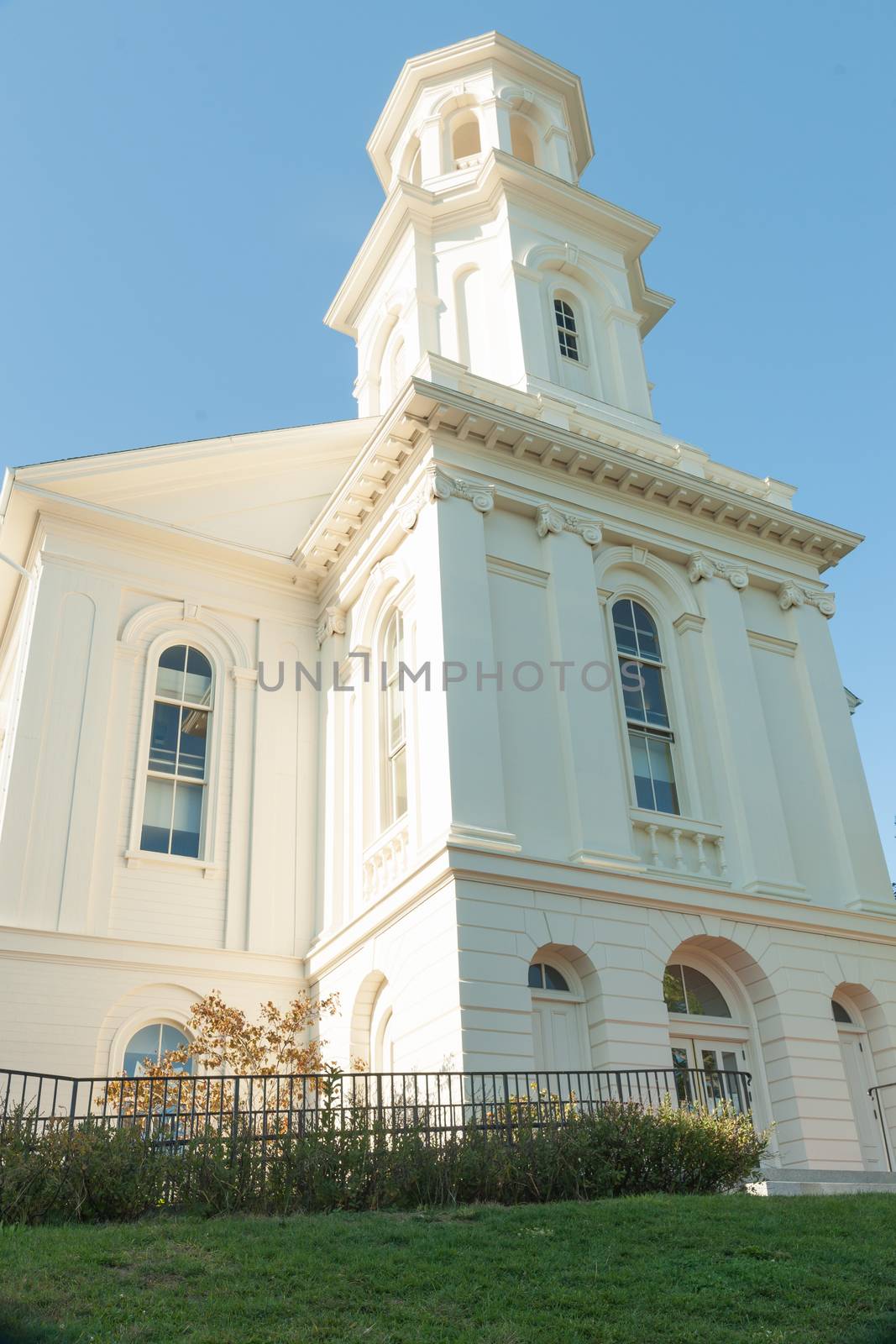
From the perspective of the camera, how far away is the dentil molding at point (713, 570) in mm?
22094

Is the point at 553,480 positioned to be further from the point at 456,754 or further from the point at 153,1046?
the point at 153,1046

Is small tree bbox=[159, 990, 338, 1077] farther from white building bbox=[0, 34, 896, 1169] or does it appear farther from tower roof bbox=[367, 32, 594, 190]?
tower roof bbox=[367, 32, 594, 190]

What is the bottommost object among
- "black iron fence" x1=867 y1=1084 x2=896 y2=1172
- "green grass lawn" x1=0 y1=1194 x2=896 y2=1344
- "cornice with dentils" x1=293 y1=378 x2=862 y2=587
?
"green grass lawn" x1=0 y1=1194 x2=896 y2=1344

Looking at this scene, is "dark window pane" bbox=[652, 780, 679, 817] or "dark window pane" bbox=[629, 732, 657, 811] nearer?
"dark window pane" bbox=[629, 732, 657, 811]

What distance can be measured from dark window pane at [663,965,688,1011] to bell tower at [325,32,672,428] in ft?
35.8

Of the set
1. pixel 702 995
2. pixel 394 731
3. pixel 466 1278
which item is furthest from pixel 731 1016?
pixel 466 1278

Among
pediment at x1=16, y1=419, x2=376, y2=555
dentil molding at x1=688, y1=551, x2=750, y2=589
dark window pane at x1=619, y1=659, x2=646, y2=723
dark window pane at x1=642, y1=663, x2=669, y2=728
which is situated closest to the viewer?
dark window pane at x1=619, y1=659, x2=646, y2=723

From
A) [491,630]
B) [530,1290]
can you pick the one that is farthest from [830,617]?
[530,1290]

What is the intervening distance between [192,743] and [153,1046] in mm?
5369

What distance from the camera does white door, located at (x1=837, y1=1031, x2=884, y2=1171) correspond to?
1836cm

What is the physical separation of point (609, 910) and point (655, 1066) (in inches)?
86.4

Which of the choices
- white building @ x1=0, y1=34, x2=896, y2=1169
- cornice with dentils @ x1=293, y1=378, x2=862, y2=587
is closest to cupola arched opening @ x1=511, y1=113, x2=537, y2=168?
white building @ x1=0, y1=34, x2=896, y2=1169

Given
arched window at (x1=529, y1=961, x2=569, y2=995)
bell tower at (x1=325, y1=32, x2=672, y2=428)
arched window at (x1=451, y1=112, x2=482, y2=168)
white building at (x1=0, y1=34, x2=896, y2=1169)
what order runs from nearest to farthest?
arched window at (x1=529, y1=961, x2=569, y2=995)
white building at (x1=0, y1=34, x2=896, y2=1169)
bell tower at (x1=325, y1=32, x2=672, y2=428)
arched window at (x1=451, y1=112, x2=482, y2=168)

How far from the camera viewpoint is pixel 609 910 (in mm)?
17375
